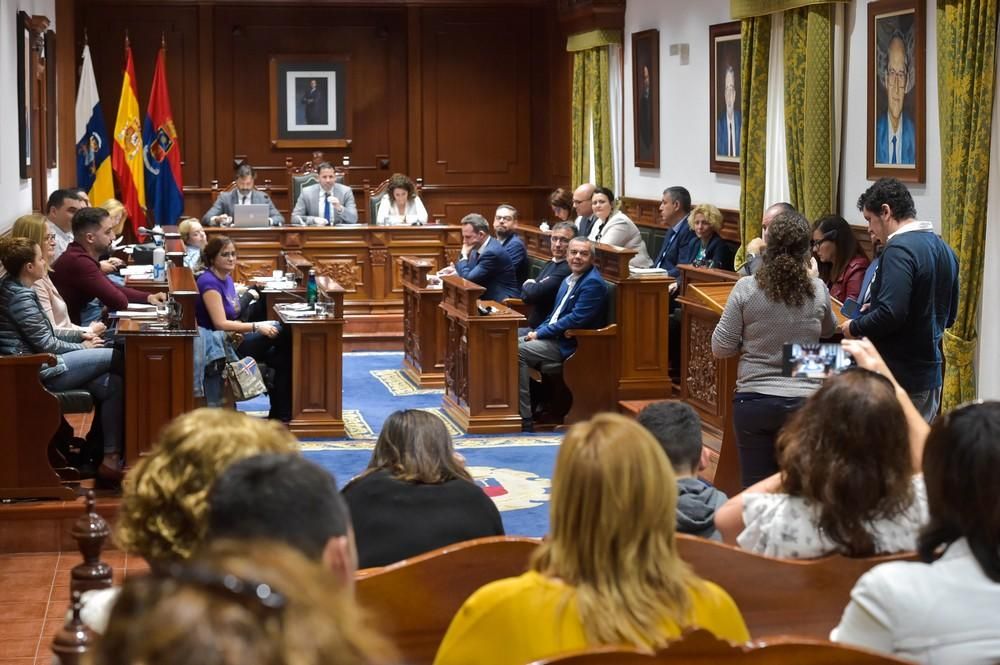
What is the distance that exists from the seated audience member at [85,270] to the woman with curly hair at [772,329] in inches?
145

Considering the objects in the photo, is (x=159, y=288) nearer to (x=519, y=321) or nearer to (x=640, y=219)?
(x=519, y=321)

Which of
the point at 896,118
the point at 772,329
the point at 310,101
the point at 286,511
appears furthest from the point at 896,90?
the point at 310,101

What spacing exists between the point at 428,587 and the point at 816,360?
135 cm

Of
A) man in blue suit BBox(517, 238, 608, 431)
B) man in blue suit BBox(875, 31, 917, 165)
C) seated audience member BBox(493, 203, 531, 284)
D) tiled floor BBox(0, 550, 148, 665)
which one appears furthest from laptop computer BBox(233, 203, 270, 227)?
tiled floor BBox(0, 550, 148, 665)

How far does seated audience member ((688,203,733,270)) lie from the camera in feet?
33.5

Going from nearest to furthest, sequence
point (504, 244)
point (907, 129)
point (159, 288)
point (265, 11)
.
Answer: point (907, 129) → point (159, 288) → point (504, 244) → point (265, 11)

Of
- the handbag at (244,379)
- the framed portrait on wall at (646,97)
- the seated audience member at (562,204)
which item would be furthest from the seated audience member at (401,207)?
the handbag at (244,379)

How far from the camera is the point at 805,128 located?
955cm

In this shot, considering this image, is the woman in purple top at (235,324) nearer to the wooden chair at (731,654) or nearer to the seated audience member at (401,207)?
the seated audience member at (401,207)

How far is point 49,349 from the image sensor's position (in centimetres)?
610

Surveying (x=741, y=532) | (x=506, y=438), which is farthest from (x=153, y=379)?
(x=741, y=532)

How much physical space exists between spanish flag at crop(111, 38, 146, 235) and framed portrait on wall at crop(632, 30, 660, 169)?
489cm

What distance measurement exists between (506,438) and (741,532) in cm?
531

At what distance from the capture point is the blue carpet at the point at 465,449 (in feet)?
22.7
